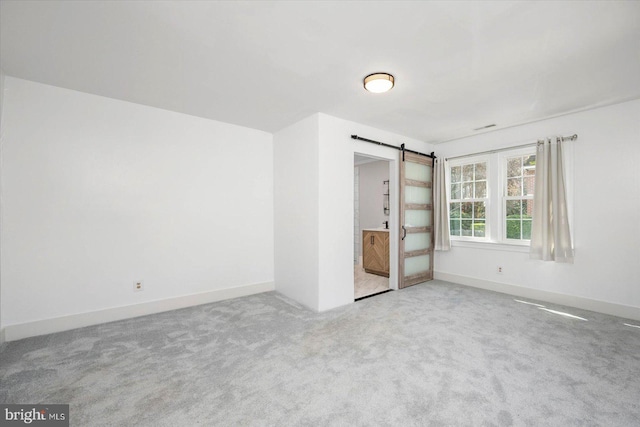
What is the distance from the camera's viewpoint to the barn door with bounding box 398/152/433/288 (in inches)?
178

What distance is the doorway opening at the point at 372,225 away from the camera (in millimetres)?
4888

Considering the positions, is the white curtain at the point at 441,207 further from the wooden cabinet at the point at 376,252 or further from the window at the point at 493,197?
the wooden cabinet at the point at 376,252

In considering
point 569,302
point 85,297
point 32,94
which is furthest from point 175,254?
point 569,302

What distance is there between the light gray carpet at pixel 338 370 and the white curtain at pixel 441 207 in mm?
1815

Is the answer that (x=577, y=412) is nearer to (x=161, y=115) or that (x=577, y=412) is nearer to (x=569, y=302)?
(x=569, y=302)

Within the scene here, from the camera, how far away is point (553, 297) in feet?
12.3

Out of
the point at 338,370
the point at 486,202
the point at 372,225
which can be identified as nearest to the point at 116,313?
the point at 338,370

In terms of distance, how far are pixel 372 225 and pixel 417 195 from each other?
2116 millimetres

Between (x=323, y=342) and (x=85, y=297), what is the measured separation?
110 inches

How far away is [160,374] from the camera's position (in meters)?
2.09

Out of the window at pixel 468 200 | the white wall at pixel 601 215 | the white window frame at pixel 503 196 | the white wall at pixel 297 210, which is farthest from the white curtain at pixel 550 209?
the white wall at pixel 297 210

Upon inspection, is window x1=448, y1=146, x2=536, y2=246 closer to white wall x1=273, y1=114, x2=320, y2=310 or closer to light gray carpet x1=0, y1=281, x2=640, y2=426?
light gray carpet x1=0, y1=281, x2=640, y2=426

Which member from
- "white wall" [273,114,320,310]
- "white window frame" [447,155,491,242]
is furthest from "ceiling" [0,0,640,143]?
"white window frame" [447,155,491,242]

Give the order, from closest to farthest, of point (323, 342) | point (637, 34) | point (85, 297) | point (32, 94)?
point (637, 34)
point (323, 342)
point (32, 94)
point (85, 297)
